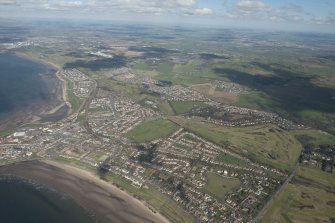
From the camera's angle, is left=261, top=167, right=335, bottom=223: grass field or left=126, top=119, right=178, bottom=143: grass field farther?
left=126, top=119, right=178, bottom=143: grass field

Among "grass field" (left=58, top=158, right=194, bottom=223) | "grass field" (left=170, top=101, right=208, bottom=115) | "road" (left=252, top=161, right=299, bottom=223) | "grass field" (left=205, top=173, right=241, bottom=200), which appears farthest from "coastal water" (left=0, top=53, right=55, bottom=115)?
"road" (left=252, top=161, right=299, bottom=223)

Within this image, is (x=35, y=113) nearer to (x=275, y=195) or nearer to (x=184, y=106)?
(x=184, y=106)

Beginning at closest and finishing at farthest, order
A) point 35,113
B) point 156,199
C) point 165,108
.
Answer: point 156,199 < point 35,113 < point 165,108

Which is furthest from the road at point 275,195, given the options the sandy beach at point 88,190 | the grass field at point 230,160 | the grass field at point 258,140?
the sandy beach at point 88,190

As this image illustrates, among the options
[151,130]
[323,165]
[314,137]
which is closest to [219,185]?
[323,165]

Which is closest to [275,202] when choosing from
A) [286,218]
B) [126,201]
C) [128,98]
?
[286,218]

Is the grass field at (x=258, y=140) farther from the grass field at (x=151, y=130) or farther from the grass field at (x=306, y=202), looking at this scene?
A: the grass field at (x=306, y=202)

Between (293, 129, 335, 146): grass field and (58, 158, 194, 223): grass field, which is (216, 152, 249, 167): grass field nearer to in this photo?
(58, 158, 194, 223): grass field
